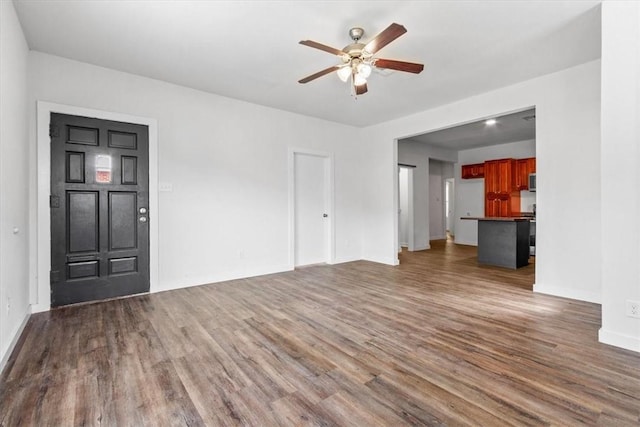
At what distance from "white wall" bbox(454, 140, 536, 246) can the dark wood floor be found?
5408mm

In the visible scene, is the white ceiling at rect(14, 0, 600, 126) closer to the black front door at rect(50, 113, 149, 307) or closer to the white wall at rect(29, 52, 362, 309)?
Answer: the white wall at rect(29, 52, 362, 309)

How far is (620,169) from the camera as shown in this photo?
2.37 metres

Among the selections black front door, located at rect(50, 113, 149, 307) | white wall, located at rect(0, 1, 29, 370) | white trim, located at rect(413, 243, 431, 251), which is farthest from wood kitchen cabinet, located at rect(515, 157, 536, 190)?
white wall, located at rect(0, 1, 29, 370)

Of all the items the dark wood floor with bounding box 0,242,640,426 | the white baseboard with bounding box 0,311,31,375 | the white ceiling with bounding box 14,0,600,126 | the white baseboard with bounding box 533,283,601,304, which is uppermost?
the white ceiling with bounding box 14,0,600,126

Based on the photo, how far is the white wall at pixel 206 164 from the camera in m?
3.51

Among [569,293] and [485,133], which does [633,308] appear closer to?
[569,293]

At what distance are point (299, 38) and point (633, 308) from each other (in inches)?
144

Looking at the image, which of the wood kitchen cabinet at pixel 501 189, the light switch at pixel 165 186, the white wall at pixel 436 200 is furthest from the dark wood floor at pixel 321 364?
the white wall at pixel 436 200

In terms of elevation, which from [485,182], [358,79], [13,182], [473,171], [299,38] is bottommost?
[13,182]

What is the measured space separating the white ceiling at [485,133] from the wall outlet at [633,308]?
401cm

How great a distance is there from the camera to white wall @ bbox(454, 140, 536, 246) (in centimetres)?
783

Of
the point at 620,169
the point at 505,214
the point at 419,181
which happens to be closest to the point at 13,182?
the point at 620,169

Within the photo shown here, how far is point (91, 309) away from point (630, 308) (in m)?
5.02

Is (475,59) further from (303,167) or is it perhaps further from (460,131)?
(460,131)
